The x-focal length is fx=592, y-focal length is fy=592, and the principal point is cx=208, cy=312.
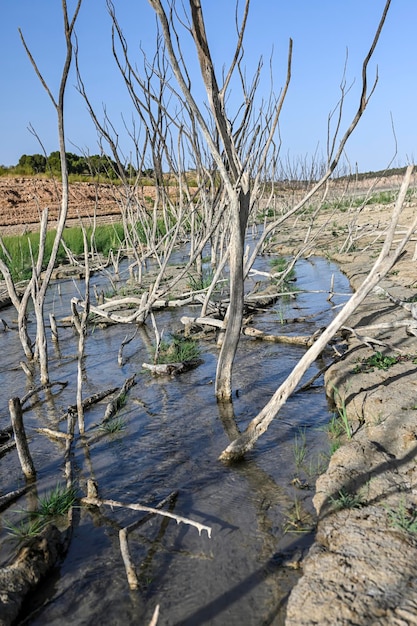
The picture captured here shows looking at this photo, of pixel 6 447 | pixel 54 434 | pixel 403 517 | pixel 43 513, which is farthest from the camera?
pixel 54 434

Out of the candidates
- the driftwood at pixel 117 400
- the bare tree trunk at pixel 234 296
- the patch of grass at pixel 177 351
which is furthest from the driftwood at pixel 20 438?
the patch of grass at pixel 177 351

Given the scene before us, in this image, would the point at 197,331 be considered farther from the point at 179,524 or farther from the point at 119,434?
the point at 179,524

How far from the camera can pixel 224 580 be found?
229cm

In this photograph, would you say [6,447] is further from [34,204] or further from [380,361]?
[34,204]

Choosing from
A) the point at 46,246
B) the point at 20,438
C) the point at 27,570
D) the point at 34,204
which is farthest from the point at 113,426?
the point at 34,204

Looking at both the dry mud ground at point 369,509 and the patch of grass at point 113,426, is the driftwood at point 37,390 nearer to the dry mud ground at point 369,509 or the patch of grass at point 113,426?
the patch of grass at point 113,426

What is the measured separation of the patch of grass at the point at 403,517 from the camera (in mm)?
2256

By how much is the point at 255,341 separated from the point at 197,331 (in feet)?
2.34

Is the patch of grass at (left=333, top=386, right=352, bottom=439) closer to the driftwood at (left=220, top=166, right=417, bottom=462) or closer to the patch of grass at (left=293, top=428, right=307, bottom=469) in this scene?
the patch of grass at (left=293, top=428, right=307, bottom=469)

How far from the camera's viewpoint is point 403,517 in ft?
7.50

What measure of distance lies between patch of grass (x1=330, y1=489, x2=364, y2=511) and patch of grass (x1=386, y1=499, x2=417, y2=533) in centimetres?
16

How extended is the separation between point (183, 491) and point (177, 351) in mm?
2462

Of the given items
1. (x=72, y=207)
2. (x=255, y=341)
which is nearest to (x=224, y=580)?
(x=255, y=341)

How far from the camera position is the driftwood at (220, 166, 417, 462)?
264cm
